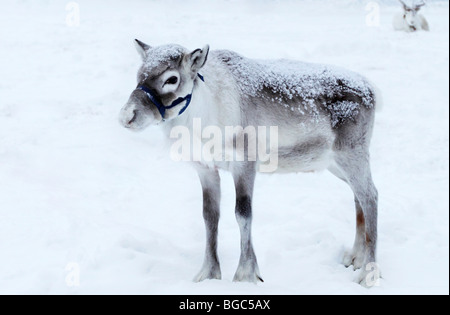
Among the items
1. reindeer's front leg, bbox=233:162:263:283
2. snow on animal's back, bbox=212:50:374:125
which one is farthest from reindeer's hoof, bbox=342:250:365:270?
snow on animal's back, bbox=212:50:374:125

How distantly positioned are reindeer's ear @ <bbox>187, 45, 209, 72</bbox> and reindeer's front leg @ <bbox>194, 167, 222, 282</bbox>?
1.11 metres

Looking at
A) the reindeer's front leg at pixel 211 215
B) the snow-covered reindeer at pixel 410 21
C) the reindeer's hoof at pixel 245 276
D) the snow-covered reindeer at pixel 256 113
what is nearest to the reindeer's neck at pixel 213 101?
the snow-covered reindeer at pixel 256 113

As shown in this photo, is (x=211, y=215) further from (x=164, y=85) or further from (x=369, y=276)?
(x=369, y=276)

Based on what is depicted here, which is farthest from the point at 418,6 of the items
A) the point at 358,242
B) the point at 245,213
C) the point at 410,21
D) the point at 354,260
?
the point at 245,213

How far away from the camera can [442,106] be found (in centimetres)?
1214

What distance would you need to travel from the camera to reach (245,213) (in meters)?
4.61

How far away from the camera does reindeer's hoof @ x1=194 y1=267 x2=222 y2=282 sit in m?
4.80

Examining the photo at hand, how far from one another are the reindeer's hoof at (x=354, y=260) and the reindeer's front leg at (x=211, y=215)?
5.39 feet

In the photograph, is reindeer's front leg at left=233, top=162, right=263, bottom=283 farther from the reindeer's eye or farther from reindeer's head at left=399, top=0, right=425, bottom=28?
reindeer's head at left=399, top=0, right=425, bottom=28

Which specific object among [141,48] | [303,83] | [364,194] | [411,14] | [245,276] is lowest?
[245,276]

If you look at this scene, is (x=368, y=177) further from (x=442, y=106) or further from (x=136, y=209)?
(x=442, y=106)

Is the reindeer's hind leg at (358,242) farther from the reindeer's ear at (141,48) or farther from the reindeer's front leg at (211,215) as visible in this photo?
the reindeer's ear at (141,48)

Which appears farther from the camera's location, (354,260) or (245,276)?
(354,260)

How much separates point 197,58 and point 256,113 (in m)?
0.85
